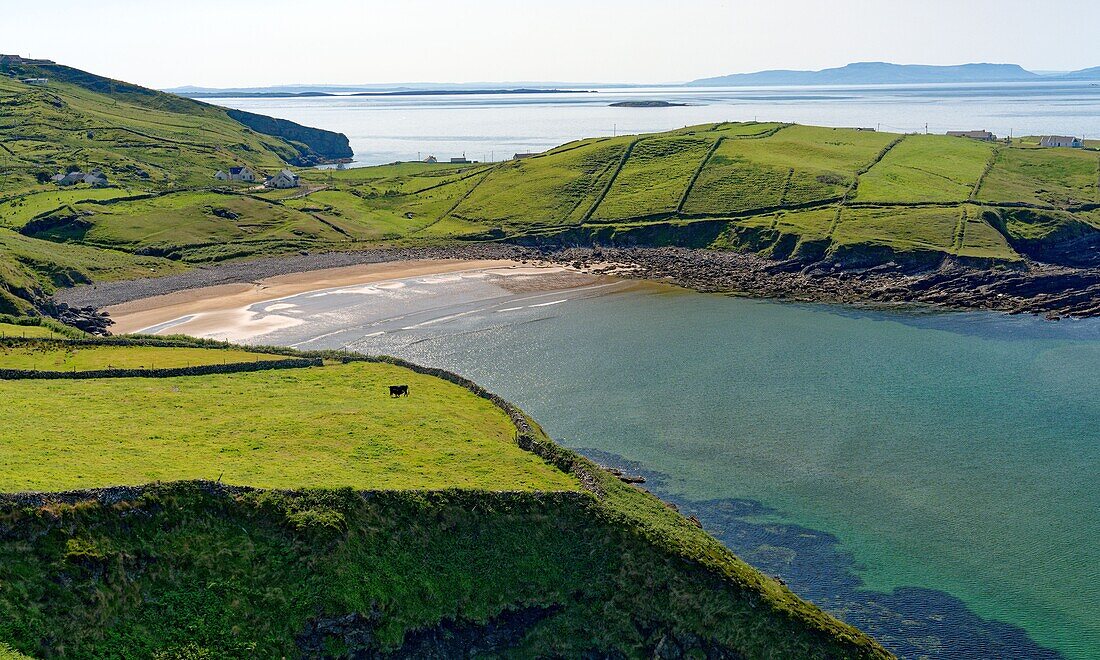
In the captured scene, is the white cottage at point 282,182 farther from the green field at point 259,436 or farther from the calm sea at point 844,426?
the green field at point 259,436

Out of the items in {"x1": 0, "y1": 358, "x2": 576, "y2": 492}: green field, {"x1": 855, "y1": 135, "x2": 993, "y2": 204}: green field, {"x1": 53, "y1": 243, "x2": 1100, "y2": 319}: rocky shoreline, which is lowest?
{"x1": 53, "y1": 243, "x2": 1100, "y2": 319}: rocky shoreline

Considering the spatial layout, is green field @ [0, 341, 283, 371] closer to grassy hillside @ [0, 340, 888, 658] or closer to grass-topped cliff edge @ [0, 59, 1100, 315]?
grassy hillside @ [0, 340, 888, 658]

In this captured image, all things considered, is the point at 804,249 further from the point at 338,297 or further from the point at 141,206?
the point at 141,206

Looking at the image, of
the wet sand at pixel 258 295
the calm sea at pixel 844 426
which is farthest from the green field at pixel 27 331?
the calm sea at pixel 844 426

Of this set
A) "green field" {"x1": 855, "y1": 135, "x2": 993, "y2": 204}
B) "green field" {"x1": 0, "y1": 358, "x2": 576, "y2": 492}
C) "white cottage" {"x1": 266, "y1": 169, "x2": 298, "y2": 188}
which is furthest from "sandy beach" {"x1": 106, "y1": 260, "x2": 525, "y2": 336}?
"green field" {"x1": 855, "y1": 135, "x2": 993, "y2": 204}

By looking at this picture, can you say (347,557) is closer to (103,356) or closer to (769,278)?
(103,356)

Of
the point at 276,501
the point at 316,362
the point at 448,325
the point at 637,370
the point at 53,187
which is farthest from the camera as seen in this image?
the point at 53,187

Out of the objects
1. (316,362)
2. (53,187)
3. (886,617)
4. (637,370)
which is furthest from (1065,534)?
(53,187)
